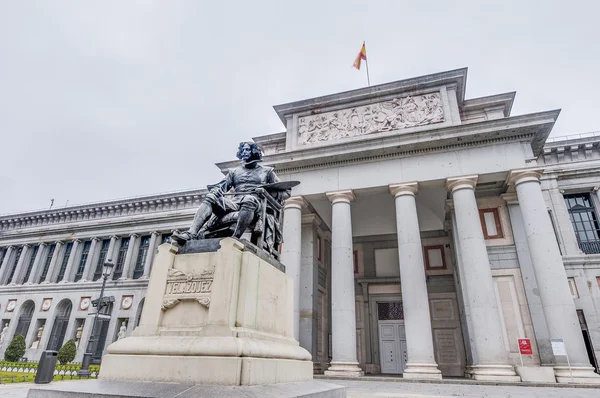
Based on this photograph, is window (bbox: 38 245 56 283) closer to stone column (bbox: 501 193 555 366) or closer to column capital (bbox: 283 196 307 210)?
column capital (bbox: 283 196 307 210)

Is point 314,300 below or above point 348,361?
above

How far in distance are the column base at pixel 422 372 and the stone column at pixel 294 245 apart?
5.31 metres

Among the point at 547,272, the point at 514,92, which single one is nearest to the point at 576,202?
the point at 514,92

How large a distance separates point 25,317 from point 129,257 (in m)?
11.9

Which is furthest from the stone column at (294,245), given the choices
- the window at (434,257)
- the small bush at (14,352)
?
the small bush at (14,352)

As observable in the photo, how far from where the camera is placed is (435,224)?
71.3ft


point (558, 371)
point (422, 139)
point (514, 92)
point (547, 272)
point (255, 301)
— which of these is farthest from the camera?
point (514, 92)

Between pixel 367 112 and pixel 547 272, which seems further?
pixel 367 112

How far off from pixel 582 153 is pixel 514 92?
6.81 metres

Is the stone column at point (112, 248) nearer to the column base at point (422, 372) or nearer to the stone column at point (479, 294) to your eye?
the column base at point (422, 372)

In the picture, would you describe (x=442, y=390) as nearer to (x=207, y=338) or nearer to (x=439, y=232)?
(x=207, y=338)

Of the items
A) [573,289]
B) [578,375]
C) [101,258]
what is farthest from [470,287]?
[101,258]

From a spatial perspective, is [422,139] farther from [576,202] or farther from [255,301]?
[255,301]

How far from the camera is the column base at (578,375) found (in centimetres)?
1150
